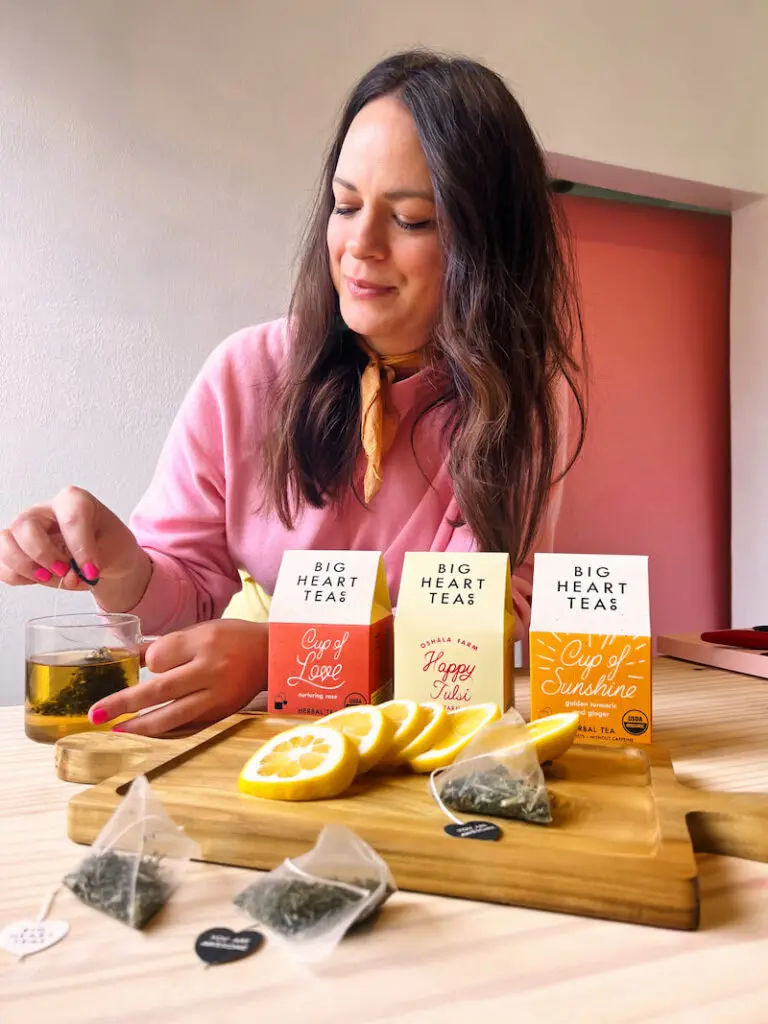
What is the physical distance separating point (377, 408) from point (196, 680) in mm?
591

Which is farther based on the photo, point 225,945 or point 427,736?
point 427,736

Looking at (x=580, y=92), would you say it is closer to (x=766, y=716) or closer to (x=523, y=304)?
(x=523, y=304)

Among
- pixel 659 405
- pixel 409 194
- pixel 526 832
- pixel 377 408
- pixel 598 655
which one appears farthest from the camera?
pixel 659 405

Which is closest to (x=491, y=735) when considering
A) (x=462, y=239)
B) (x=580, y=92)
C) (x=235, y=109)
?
(x=462, y=239)

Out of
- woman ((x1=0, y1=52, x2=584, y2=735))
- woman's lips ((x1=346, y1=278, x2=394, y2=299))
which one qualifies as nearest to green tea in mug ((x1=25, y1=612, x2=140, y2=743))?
woman ((x1=0, y1=52, x2=584, y2=735))

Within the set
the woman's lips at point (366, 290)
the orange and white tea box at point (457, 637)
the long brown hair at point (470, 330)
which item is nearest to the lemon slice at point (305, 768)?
the orange and white tea box at point (457, 637)

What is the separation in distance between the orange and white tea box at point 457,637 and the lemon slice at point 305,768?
23 cm

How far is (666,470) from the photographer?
3.13 meters

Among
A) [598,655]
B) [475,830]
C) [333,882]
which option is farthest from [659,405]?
[333,882]

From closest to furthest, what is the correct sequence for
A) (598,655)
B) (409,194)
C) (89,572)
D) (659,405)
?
(598,655) → (89,572) → (409,194) → (659,405)

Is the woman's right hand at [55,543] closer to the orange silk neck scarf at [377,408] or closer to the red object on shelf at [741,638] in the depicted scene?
the orange silk neck scarf at [377,408]

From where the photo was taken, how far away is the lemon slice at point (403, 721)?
2.48ft

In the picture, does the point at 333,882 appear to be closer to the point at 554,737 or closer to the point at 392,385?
the point at 554,737

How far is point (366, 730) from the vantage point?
29.6 inches
